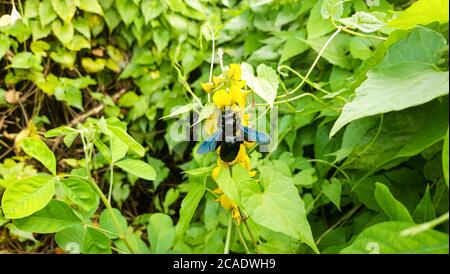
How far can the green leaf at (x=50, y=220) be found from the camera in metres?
0.64

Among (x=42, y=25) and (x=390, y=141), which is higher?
(x=42, y=25)

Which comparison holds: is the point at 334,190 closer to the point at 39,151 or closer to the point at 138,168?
the point at 138,168

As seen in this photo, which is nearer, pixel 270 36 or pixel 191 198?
pixel 191 198

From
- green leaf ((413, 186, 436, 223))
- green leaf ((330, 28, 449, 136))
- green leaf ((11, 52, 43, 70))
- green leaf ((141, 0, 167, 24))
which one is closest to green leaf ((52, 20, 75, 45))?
green leaf ((11, 52, 43, 70))

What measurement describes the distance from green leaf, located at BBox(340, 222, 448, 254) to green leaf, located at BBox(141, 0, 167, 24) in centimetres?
129

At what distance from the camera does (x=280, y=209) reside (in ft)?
1.85

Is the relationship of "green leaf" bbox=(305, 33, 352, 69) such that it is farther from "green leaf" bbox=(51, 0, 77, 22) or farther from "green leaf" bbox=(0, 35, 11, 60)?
"green leaf" bbox=(0, 35, 11, 60)

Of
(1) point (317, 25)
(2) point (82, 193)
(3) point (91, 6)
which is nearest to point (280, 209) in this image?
(2) point (82, 193)

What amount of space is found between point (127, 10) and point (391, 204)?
1320 mm

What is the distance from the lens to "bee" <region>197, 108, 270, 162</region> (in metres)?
0.58

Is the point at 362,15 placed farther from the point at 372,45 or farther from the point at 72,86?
the point at 72,86
